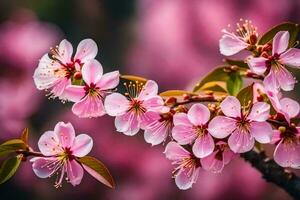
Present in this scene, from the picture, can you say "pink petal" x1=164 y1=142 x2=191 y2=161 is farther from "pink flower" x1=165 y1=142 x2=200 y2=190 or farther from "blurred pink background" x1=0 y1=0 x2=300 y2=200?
"blurred pink background" x1=0 y1=0 x2=300 y2=200

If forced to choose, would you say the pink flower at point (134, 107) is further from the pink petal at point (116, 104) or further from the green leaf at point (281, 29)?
the green leaf at point (281, 29)

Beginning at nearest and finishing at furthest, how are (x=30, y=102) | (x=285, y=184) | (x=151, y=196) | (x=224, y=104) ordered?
(x=224, y=104), (x=285, y=184), (x=30, y=102), (x=151, y=196)

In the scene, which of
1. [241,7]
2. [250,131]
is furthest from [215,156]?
[241,7]

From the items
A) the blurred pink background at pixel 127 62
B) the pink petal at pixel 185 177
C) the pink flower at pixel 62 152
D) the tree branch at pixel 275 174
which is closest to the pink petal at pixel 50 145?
the pink flower at pixel 62 152

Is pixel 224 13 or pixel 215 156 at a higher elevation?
pixel 215 156

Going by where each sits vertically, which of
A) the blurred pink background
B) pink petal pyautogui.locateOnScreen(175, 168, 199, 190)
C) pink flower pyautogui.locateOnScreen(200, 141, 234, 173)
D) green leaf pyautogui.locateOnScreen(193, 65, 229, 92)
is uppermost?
green leaf pyautogui.locateOnScreen(193, 65, 229, 92)

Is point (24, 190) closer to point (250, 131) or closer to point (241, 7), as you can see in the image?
point (241, 7)

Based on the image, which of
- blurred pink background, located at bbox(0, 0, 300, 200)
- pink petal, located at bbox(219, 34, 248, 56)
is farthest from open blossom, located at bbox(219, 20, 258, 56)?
blurred pink background, located at bbox(0, 0, 300, 200)
